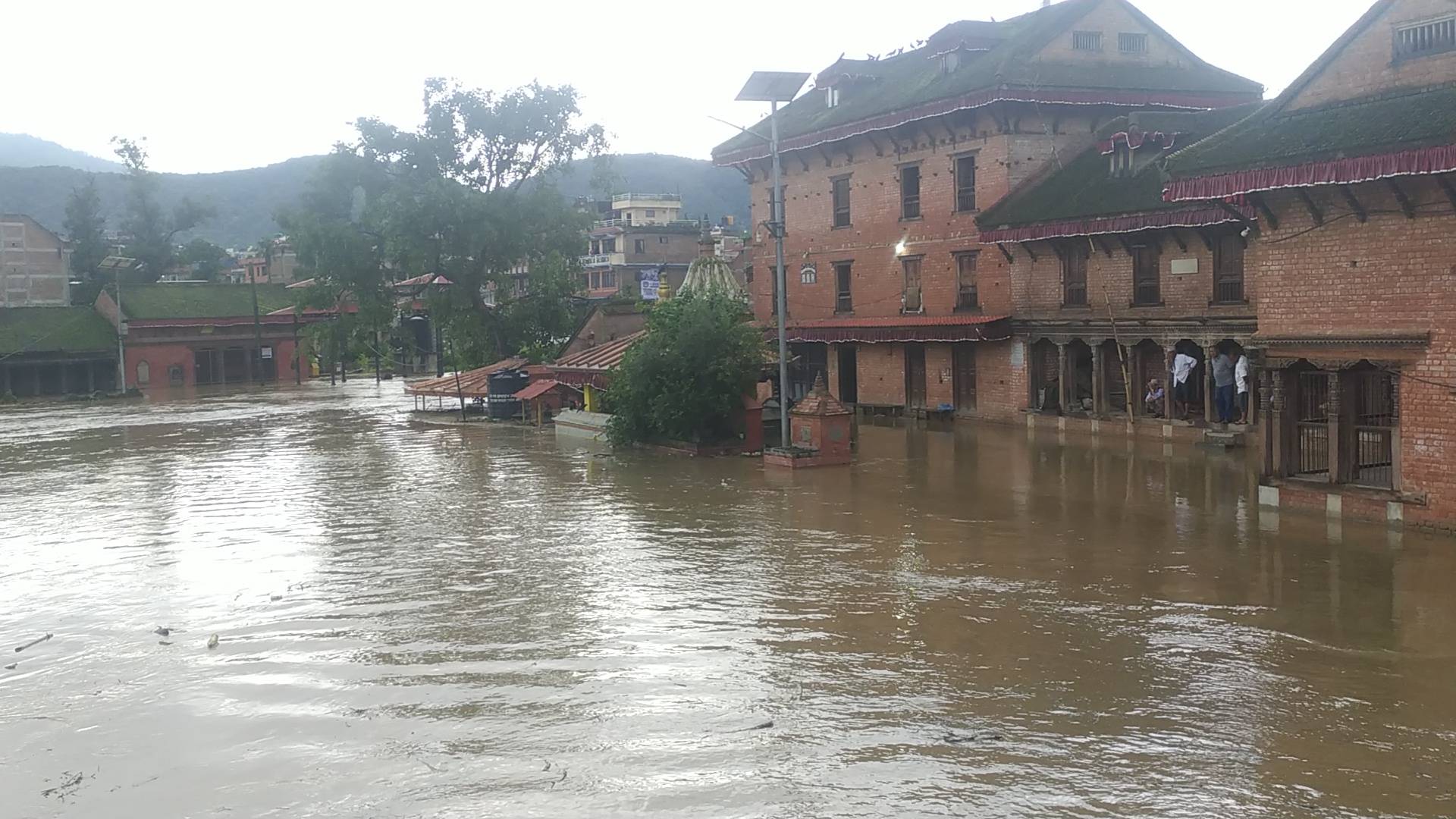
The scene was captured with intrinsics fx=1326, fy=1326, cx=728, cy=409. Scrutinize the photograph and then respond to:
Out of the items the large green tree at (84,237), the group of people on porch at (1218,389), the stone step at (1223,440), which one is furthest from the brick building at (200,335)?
the stone step at (1223,440)

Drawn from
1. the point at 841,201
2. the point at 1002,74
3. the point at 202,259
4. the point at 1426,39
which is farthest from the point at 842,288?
the point at 202,259

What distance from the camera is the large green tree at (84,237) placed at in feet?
310

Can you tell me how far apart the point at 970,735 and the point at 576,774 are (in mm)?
3172

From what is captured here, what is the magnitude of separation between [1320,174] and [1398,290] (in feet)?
6.54

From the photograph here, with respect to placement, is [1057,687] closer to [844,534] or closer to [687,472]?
[844,534]

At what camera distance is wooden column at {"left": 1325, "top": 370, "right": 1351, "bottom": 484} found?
19531 millimetres

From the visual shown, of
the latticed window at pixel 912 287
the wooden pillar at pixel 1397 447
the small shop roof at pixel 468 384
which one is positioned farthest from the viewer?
the small shop roof at pixel 468 384

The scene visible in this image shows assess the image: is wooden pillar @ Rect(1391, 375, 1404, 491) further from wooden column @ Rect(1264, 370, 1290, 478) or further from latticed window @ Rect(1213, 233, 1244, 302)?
latticed window @ Rect(1213, 233, 1244, 302)

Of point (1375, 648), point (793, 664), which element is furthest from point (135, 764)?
point (1375, 648)

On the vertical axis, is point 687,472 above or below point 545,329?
below

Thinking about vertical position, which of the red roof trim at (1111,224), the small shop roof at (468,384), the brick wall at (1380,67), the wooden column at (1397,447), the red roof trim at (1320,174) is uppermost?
the brick wall at (1380,67)

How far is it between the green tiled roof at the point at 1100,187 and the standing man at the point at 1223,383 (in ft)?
11.7

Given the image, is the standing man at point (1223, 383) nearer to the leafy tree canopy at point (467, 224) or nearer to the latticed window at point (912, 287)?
the latticed window at point (912, 287)

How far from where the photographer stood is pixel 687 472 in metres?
28.4
